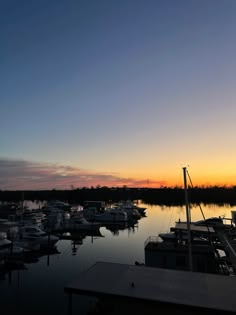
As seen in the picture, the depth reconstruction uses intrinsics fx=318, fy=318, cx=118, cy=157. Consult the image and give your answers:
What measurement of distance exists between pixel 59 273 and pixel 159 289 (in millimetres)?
21423

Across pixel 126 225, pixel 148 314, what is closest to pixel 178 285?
pixel 148 314

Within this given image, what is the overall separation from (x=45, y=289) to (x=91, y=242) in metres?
22.7

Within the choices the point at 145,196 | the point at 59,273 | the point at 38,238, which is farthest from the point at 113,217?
the point at 145,196

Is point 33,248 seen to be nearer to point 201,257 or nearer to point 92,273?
point 201,257

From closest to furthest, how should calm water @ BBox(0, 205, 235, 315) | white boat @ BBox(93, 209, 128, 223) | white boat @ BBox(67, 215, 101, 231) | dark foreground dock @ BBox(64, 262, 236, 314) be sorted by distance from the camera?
dark foreground dock @ BBox(64, 262, 236, 314)
calm water @ BBox(0, 205, 235, 315)
white boat @ BBox(67, 215, 101, 231)
white boat @ BBox(93, 209, 128, 223)

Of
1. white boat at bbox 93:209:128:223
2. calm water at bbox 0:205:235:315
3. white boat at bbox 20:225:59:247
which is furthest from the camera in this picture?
white boat at bbox 93:209:128:223

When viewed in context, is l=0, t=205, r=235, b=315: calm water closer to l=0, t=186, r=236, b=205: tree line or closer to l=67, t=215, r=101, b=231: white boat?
l=67, t=215, r=101, b=231: white boat

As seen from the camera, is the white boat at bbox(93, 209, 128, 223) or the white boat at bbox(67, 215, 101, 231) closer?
the white boat at bbox(67, 215, 101, 231)

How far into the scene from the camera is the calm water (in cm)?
2255

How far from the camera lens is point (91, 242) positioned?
159 ft

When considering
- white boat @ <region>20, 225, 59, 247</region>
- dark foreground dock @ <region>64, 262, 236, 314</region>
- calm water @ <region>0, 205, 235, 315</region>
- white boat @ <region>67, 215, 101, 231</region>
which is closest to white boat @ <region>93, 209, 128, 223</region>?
white boat @ <region>67, 215, 101, 231</region>

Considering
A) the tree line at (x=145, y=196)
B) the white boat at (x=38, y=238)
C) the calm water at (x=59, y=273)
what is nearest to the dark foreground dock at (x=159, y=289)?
the calm water at (x=59, y=273)

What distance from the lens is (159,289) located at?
38.5 feet

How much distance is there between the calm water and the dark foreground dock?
9921 mm
